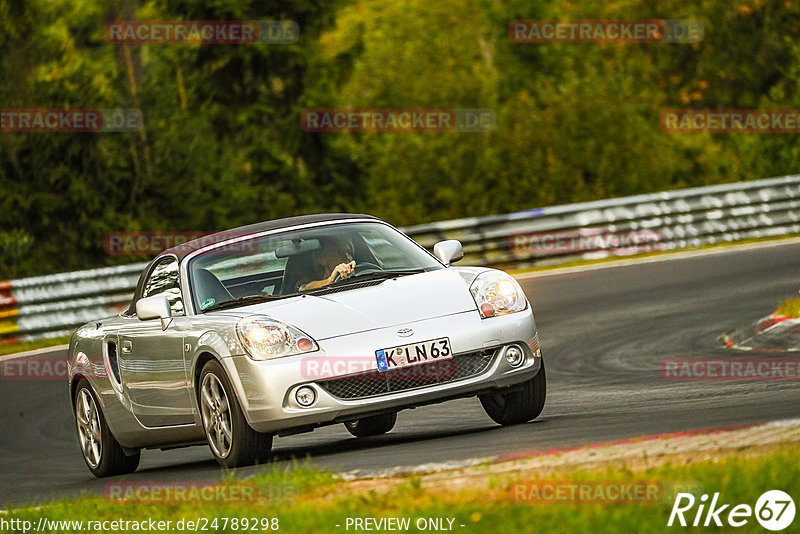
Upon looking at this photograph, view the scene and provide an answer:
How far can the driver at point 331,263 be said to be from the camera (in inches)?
359

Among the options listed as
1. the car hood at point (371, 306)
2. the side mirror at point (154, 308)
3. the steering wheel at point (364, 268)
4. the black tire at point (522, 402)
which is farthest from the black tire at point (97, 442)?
the black tire at point (522, 402)

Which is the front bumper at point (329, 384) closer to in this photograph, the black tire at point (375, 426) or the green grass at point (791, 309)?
the black tire at point (375, 426)

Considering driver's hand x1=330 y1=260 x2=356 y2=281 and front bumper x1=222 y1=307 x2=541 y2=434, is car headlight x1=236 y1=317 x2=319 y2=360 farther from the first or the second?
driver's hand x1=330 y1=260 x2=356 y2=281

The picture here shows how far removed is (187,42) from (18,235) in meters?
10.6

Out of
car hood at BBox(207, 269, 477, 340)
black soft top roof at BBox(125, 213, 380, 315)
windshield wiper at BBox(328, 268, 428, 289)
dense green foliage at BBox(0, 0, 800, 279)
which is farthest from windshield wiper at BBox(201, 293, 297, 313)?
dense green foliage at BBox(0, 0, 800, 279)

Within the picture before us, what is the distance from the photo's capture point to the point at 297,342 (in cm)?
815

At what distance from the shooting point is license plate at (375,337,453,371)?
26.6 ft

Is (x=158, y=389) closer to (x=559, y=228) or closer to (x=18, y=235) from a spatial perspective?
(x=559, y=228)

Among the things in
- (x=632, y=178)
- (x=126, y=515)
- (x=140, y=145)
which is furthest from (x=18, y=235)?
(x=126, y=515)

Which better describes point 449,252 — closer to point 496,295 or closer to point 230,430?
point 496,295

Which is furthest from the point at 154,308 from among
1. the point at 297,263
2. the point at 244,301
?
the point at 297,263

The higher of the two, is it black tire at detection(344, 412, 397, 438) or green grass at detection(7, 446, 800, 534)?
green grass at detection(7, 446, 800, 534)

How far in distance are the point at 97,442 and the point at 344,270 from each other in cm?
242

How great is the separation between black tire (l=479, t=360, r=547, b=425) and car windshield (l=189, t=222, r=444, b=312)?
962 mm
